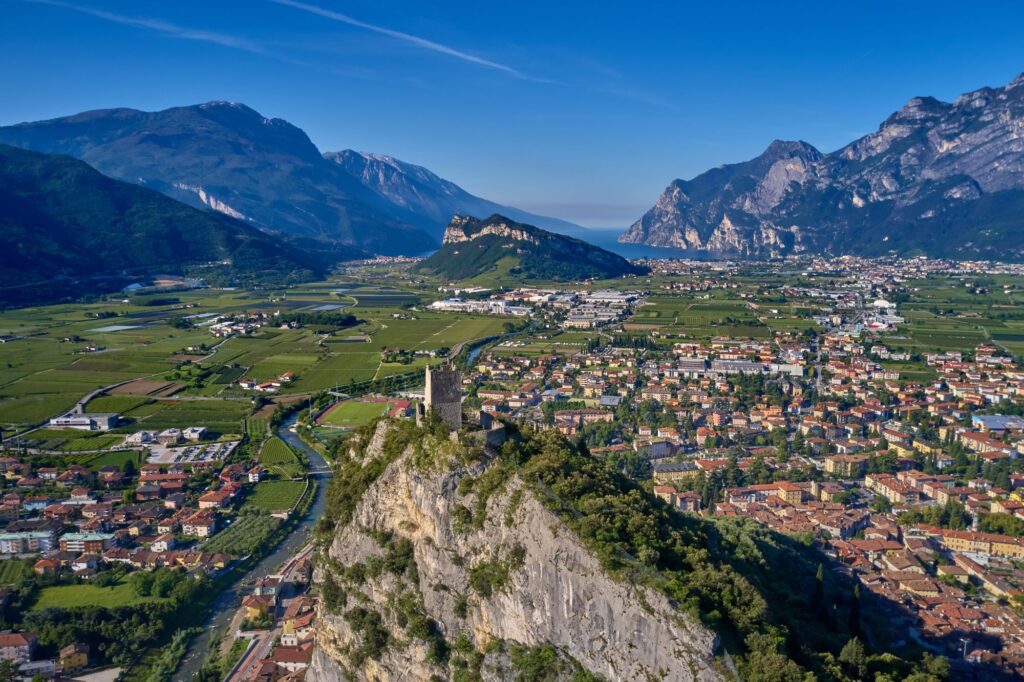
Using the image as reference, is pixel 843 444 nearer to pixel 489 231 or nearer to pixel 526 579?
pixel 526 579

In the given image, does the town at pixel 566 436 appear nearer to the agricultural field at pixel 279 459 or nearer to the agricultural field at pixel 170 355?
the agricultural field at pixel 279 459

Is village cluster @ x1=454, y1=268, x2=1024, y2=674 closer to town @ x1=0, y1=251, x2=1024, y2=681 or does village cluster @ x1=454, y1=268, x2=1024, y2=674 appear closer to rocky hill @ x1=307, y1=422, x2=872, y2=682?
town @ x1=0, y1=251, x2=1024, y2=681

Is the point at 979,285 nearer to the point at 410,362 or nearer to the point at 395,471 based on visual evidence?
the point at 410,362

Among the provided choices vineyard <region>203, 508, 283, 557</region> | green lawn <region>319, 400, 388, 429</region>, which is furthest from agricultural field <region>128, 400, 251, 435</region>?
vineyard <region>203, 508, 283, 557</region>

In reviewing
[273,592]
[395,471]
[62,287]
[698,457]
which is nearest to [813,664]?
[395,471]

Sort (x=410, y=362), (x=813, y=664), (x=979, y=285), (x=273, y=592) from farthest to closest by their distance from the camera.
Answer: (x=979, y=285) < (x=410, y=362) < (x=273, y=592) < (x=813, y=664)

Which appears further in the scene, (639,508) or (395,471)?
(395,471)
